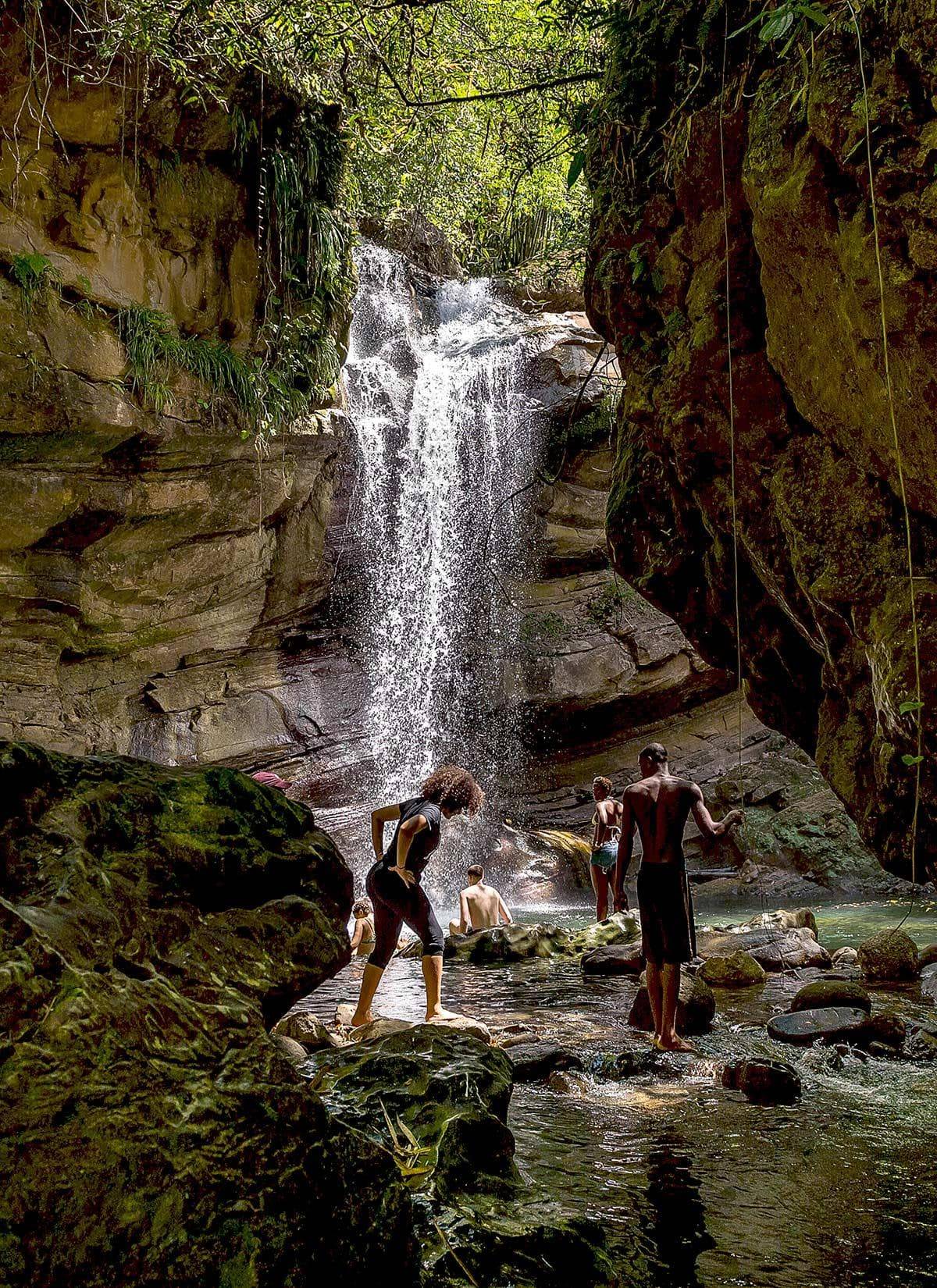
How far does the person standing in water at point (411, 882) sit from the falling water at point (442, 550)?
11.9m

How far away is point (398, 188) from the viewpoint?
1459 centimetres

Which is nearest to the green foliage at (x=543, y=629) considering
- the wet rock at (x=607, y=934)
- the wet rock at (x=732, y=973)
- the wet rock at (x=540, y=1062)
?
the wet rock at (x=607, y=934)

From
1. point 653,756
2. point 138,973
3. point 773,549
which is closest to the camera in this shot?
point 138,973

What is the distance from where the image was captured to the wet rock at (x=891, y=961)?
7031 millimetres

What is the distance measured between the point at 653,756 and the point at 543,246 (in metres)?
18.8

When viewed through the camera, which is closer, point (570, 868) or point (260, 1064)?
point (260, 1064)

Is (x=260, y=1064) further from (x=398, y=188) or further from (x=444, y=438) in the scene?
(x=444, y=438)

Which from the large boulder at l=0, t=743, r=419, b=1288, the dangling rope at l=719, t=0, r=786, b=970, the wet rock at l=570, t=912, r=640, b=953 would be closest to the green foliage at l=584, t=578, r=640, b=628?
the wet rock at l=570, t=912, r=640, b=953

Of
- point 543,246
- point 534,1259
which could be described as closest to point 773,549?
point 534,1259

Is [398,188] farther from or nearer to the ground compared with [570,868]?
farther from the ground

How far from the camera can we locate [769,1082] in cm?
421

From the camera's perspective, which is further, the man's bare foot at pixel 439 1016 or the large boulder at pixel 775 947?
the large boulder at pixel 775 947

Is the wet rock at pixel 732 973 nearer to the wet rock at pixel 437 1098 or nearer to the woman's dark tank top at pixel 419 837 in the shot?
the woman's dark tank top at pixel 419 837

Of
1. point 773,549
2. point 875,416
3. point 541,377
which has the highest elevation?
point 541,377
